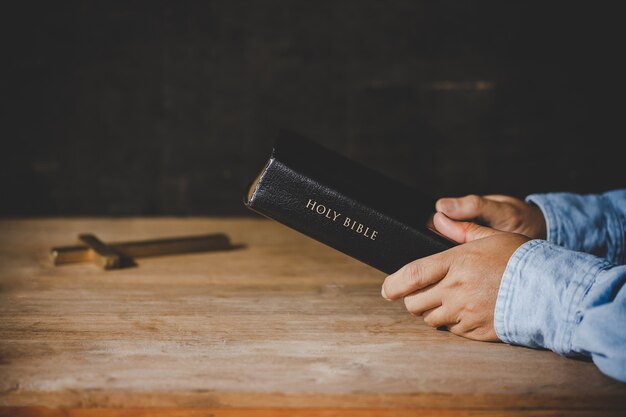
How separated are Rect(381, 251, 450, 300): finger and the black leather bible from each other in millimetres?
27

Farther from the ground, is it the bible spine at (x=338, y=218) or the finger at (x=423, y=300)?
the bible spine at (x=338, y=218)

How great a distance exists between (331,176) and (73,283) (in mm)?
482

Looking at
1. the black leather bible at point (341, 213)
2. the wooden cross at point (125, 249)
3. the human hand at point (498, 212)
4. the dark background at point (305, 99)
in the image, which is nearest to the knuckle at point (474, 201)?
the human hand at point (498, 212)

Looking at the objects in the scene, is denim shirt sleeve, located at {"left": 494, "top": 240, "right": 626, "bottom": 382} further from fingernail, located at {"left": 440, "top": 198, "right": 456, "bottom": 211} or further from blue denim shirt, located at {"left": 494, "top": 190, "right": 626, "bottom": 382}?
fingernail, located at {"left": 440, "top": 198, "right": 456, "bottom": 211}

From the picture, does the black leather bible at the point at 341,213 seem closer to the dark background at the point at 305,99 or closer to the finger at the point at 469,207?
the finger at the point at 469,207

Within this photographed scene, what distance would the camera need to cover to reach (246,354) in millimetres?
700

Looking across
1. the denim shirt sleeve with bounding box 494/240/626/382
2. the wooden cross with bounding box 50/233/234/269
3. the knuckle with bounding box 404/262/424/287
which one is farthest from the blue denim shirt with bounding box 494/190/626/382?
the wooden cross with bounding box 50/233/234/269

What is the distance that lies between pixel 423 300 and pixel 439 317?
0.03m

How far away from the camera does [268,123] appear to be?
5.69 ft

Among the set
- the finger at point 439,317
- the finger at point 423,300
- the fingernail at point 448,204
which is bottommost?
the finger at point 439,317

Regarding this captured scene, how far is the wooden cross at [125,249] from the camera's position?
42.2 inches

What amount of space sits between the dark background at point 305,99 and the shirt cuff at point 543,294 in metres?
1.07

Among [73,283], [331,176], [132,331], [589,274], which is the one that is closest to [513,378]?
[589,274]

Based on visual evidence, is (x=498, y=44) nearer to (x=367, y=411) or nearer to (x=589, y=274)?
(x=589, y=274)
